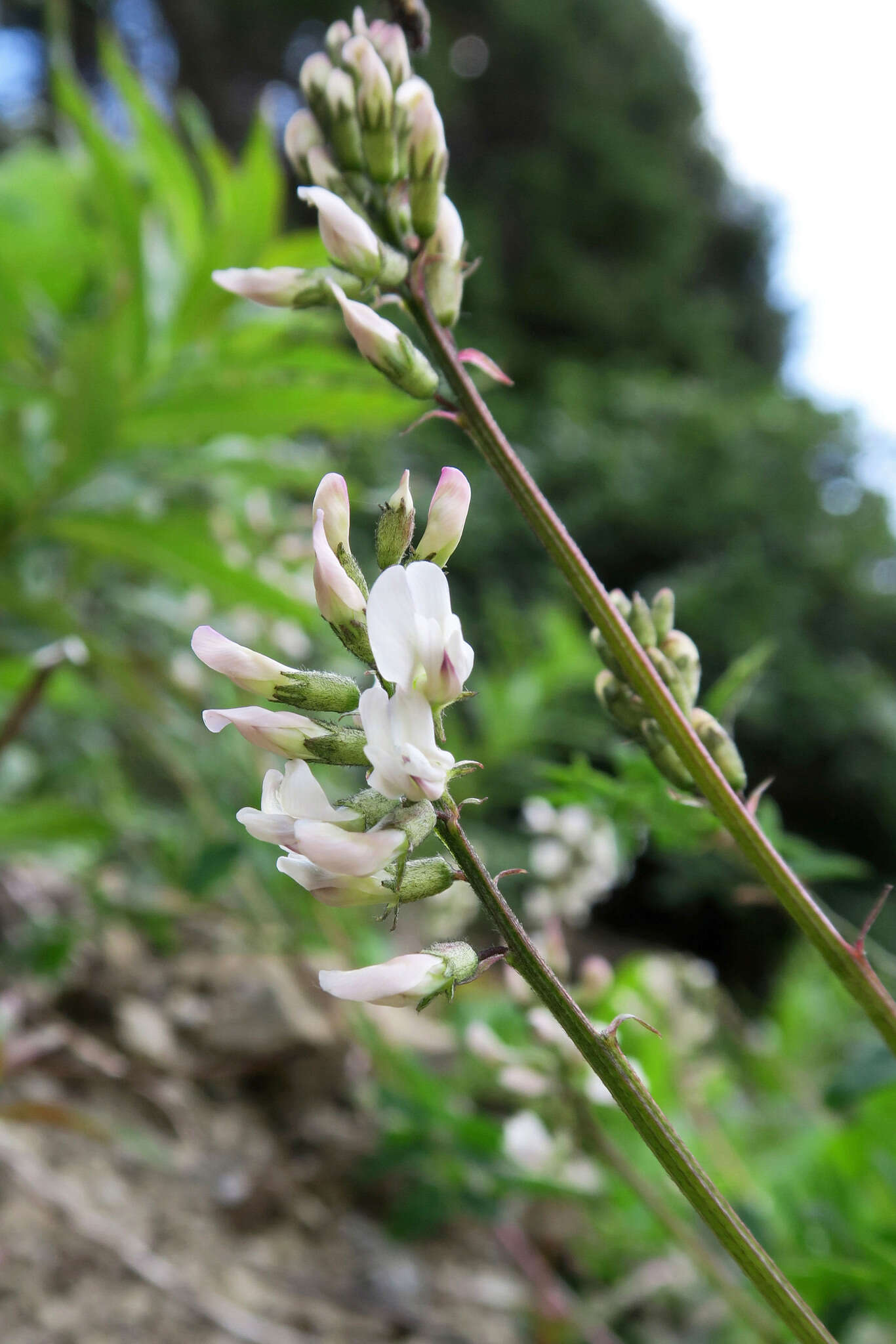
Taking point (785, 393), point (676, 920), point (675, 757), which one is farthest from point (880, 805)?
point (675, 757)

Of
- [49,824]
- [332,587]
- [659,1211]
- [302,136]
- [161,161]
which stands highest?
[302,136]

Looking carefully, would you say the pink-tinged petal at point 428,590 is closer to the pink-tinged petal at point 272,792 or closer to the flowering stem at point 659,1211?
the pink-tinged petal at point 272,792

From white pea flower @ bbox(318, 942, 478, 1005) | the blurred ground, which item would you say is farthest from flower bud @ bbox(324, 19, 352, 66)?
the blurred ground

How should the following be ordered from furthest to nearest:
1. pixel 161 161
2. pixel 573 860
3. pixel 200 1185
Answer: pixel 573 860, pixel 161 161, pixel 200 1185

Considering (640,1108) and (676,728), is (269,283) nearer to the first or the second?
(676,728)

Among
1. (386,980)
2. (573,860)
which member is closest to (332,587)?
(386,980)

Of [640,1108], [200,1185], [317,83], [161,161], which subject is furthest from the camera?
[161,161]

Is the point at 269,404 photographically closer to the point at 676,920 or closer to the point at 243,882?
the point at 243,882

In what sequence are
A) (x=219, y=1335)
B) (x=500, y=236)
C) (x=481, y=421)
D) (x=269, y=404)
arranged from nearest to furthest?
(x=481, y=421) → (x=219, y=1335) → (x=269, y=404) → (x=500, y=236)
